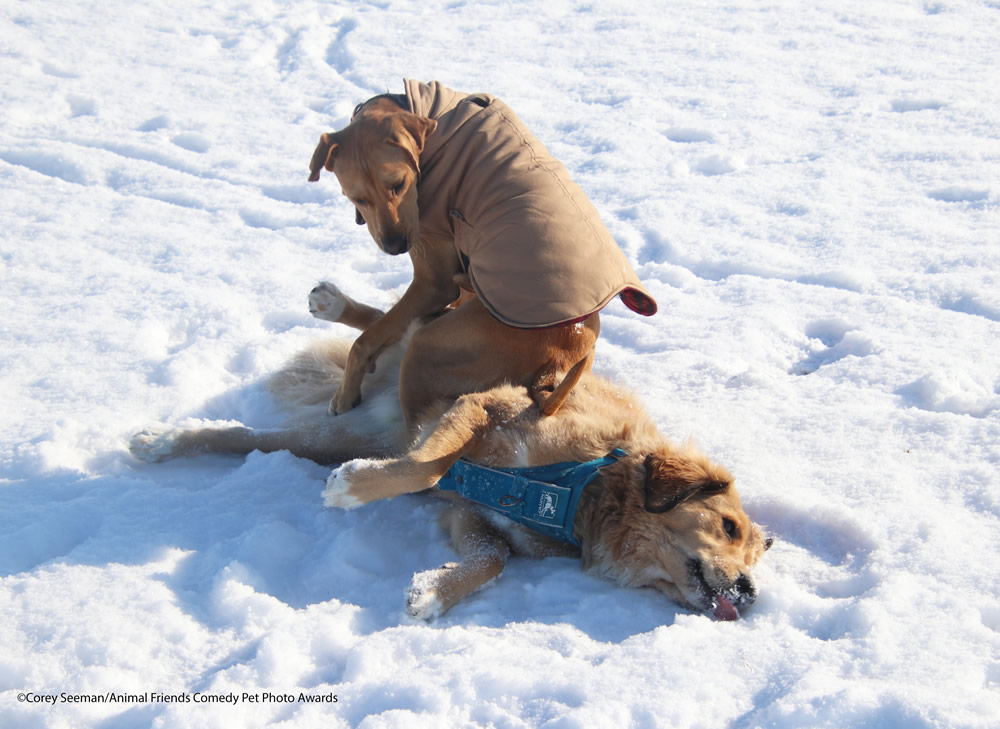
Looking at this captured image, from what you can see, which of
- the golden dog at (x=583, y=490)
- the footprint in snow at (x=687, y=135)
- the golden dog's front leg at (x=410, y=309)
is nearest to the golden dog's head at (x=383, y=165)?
the golden dog's front leg at (x=410, y=309)

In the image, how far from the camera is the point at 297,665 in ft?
7.81

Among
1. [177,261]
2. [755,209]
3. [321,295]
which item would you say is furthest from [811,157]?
[177,261]

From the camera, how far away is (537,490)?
10.2 feet

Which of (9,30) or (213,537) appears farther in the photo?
(9,30)

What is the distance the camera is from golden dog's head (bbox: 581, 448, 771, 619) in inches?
115

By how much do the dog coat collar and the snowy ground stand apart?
183 mm

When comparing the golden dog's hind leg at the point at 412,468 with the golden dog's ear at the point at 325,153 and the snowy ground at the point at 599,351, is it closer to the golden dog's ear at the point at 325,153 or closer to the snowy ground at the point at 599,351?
the snowy ground at the point at 599,351

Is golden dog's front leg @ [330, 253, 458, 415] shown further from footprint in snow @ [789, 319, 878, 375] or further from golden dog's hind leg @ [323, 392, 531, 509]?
footprint in snow @ [789, 319, 878, 375]

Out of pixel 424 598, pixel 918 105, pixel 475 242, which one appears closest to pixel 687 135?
pixel 918 105

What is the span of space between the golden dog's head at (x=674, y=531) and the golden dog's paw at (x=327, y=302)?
1739 mm

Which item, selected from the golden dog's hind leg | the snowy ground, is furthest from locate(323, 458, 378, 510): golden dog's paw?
the snowy ground

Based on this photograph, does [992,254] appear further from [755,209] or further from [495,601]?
[495,601]

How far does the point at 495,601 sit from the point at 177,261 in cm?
321

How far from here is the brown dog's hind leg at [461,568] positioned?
Result: 2766 mm
